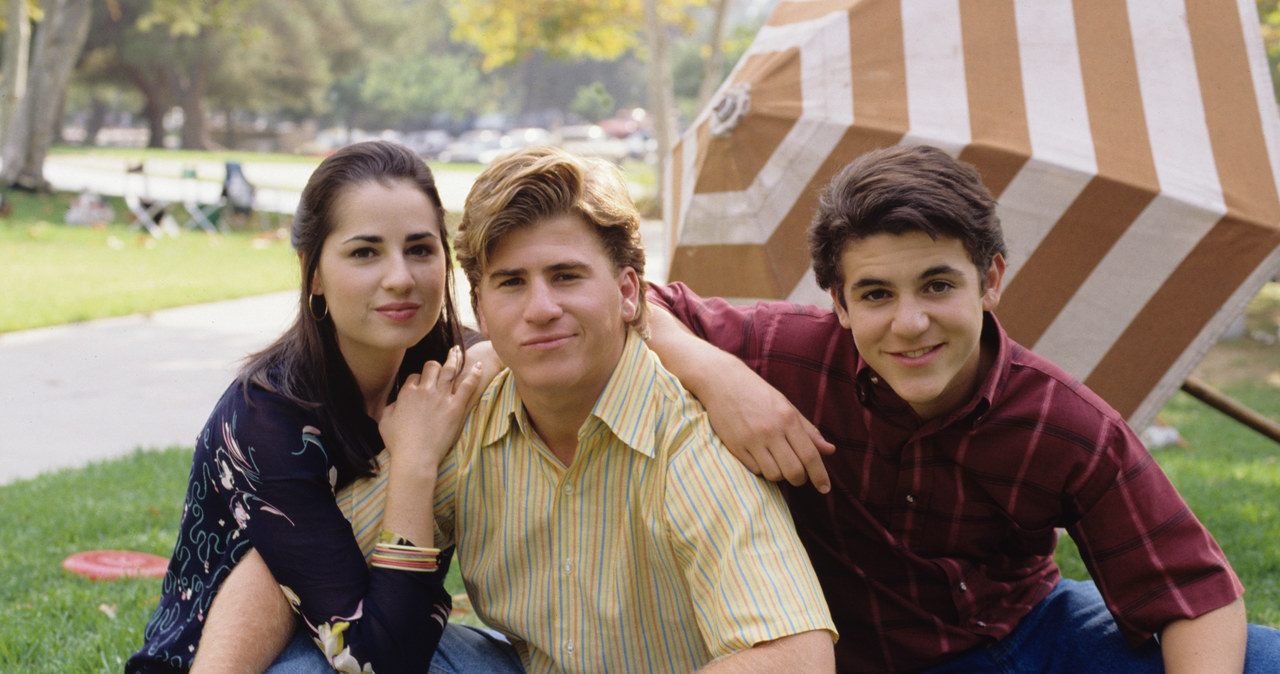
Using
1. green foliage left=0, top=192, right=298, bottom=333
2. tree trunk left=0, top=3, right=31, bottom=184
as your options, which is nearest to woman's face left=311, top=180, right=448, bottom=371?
green foliage left=0, top=192, right=298, bottom=333

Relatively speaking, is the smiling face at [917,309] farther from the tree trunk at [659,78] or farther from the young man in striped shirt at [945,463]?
the tree trunk at [659,78]

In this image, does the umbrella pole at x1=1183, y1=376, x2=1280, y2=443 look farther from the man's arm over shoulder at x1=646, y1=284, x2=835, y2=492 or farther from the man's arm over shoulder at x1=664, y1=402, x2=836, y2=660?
the man's arm over shoulder at x1=664, y1=402, x2=836, y2=660

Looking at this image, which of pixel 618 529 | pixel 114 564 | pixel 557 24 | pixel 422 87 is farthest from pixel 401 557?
pixel 422 87

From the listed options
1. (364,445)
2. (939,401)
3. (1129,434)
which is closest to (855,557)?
(939,401)

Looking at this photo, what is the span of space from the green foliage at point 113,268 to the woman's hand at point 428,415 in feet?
28.1

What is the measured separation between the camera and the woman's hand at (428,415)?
2566mm

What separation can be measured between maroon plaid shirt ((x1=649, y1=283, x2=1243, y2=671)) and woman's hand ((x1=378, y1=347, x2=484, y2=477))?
0.70 m

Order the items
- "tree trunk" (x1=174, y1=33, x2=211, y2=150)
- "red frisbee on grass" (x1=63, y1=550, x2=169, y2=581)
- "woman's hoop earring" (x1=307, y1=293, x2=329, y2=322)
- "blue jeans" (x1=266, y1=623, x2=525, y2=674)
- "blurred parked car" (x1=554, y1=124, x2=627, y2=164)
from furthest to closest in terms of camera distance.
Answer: "tree trunk" (x1=174, y1=33, x2=211, y2=150)
"blurred parked car" (x1=554, y1=124, x2=627, y2=164)
"red frisbee on grass" (x1=63, y1=550, x2=169, y2=581)
"woman's hoop earring" (x1=307, y1=293, x2=329, y2=322)
"blue jeans" (x1=266, y1=623, x2=525, y2=674)

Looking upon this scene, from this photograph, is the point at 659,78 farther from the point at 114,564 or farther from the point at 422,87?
the point at 422,87

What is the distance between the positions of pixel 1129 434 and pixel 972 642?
64cm

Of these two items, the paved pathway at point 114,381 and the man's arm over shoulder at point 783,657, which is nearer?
the man's arm over shoulder at point 783,657

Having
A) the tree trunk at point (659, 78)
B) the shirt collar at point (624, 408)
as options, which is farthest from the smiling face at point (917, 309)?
the tree trunk at point (659, 78)

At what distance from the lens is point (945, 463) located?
8.37 ft

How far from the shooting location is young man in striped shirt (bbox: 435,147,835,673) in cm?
233
